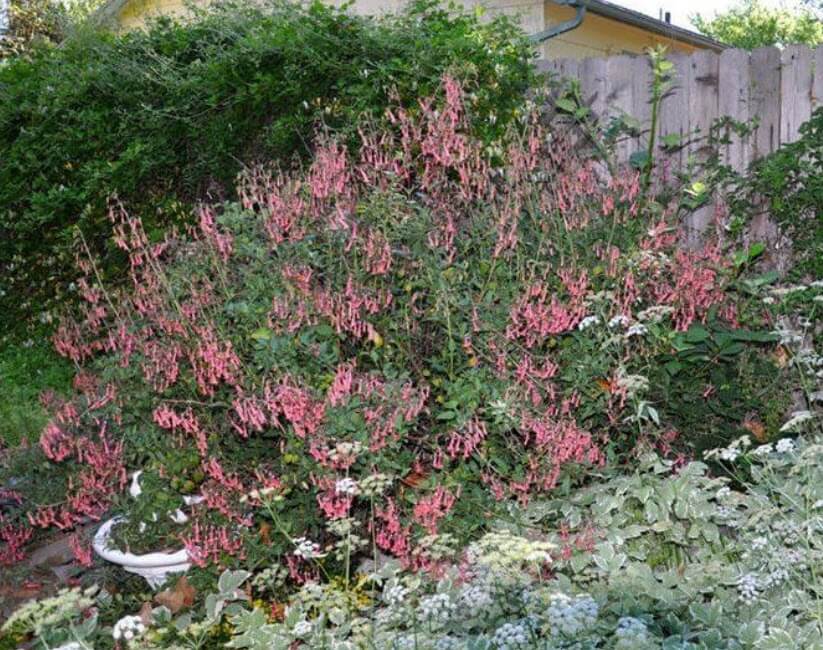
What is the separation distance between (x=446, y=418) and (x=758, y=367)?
1.78 meters

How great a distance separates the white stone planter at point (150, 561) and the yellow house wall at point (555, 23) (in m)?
6.69

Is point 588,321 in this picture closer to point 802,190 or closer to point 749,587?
point 749,587

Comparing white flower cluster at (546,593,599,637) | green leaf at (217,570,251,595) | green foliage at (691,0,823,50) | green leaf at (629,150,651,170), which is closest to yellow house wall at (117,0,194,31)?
green leaf at (629,150,651,170)

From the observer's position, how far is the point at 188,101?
6.38 m

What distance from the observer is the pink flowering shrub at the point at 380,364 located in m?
3.72

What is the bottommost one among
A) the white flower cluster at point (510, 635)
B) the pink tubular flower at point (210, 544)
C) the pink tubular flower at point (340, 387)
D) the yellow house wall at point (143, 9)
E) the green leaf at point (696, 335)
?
the pink tubular flower at point (210, 544)

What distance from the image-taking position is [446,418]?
3.83 meters

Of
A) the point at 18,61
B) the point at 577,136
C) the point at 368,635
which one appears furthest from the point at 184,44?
the point at 368,635

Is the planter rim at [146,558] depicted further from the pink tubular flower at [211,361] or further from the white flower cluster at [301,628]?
the white flower cluster at [301,628]

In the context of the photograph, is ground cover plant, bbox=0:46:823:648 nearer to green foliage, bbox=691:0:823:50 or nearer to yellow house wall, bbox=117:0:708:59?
yellow house wall, bbox=117:0:708:59

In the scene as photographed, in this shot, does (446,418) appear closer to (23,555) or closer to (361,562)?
(361,562)

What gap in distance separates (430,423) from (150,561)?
1.22 m

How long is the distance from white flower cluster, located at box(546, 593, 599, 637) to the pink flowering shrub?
0.99m

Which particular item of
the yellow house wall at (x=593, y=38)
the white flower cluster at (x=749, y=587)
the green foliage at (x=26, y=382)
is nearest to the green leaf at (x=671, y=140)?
the white flower cluster at (x=749, y=587)
